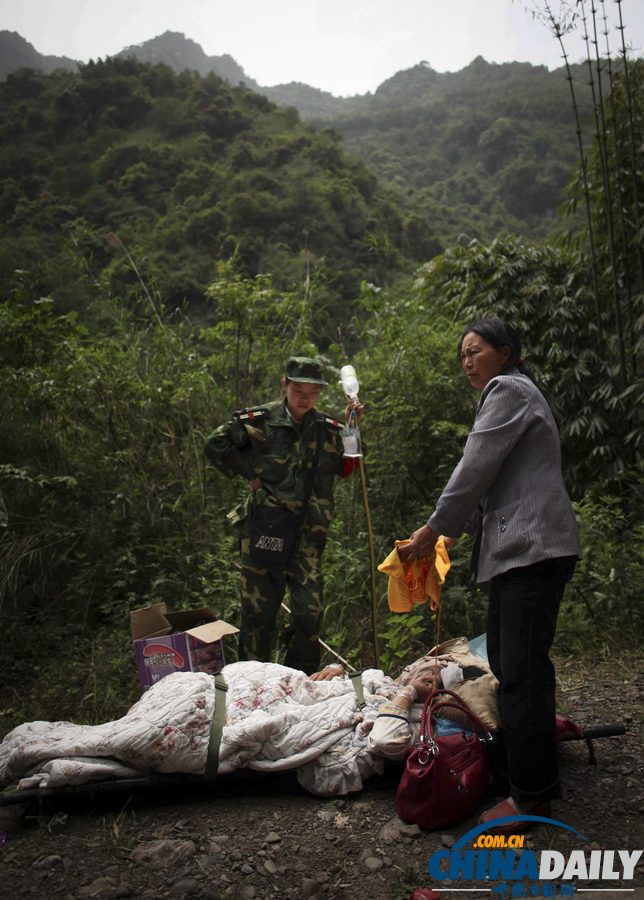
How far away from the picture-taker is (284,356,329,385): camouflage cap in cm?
379

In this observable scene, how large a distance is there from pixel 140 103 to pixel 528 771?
24.6 m

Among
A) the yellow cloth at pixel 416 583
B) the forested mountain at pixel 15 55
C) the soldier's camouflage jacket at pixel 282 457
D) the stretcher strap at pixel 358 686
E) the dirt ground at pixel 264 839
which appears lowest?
the dirt ground at pixel 264 839

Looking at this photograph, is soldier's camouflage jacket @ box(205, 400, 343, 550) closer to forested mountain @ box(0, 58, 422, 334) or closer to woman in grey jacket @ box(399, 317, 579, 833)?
woman in grey jacket @ box(399, 317, 579, 833)

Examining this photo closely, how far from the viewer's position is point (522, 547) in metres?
2.26

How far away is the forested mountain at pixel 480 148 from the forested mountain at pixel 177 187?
3.06m

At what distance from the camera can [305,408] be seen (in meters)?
3.90

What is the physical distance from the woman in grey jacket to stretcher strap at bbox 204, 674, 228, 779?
3.27 ft

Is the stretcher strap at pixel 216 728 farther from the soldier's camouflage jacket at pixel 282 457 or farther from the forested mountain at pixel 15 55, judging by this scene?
the forested mountain at pixel 15 55

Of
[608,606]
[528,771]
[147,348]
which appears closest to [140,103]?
[147,348]

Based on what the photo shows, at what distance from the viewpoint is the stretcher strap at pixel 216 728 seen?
8.52 feet

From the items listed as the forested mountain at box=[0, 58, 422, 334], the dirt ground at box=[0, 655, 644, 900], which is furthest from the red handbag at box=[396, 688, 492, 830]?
the forested mountain at box=[0, 58, 422, 334]

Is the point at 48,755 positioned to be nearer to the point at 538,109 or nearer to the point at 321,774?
the point at 321,774

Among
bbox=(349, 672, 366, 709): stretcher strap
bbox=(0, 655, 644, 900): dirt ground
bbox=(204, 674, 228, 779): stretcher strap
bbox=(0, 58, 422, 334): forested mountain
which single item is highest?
bbox=(0, 58, 422, 334): forested mountain

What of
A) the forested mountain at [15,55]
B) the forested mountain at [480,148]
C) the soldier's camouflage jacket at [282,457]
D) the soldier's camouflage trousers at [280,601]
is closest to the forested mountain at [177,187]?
the forested mountain at [15,55]
